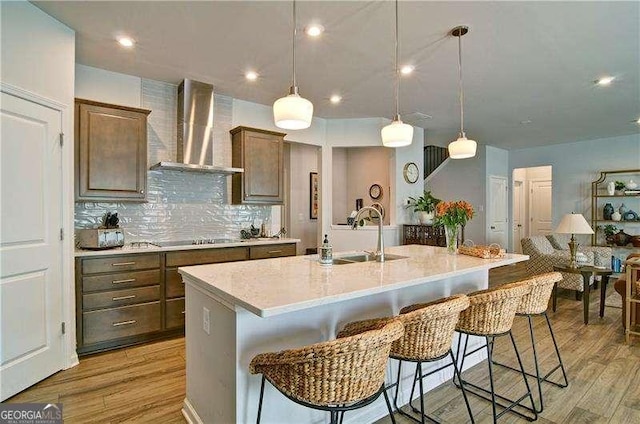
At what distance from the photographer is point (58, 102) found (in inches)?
104

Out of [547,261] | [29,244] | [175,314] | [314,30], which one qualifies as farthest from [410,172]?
[29,244]

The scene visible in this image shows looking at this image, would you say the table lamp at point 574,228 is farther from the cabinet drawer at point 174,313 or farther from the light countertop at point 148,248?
the cabinet drawer at point 174,313

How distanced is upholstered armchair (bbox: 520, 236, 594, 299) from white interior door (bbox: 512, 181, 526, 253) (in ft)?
12.5

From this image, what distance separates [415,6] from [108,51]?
272 cm

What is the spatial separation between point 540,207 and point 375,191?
17.7 ft

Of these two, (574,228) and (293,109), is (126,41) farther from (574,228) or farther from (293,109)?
(574,228)

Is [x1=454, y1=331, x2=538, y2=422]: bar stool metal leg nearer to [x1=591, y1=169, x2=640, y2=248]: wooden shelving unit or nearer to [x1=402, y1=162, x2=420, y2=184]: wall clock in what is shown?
[x1=402, y1=162, x2=420, y2=184]: wall clock

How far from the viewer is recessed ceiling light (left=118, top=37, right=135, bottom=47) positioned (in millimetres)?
2870

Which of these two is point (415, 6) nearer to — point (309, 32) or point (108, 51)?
point (309, 32)

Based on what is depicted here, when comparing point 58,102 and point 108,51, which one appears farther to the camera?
point 108,51

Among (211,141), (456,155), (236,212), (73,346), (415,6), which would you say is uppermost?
(415,6)

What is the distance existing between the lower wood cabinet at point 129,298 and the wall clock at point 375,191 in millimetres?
3884

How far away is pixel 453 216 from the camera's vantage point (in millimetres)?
2760

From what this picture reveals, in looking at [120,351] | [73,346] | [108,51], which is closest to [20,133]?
[108,51]
